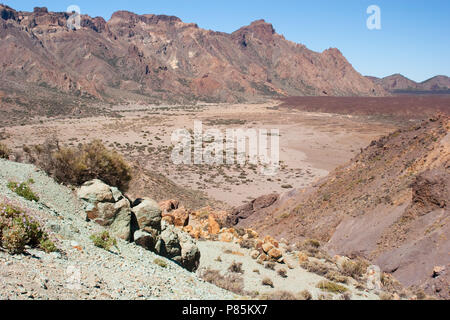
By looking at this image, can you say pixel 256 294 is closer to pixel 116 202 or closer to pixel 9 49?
pixel 116 202

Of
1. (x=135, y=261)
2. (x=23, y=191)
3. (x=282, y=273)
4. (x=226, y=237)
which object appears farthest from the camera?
(x=226, y=237)

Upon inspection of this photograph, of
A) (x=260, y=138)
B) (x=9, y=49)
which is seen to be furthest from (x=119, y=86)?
(x=260, y=138)

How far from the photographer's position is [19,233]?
513 centimetres

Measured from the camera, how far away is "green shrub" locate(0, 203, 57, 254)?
5.06 m

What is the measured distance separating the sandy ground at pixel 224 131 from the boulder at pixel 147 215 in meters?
7.62

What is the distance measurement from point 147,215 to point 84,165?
10.8 ft

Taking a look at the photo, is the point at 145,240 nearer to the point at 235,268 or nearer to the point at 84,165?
the point at 235,268

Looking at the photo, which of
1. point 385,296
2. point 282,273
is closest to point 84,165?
point 282,273

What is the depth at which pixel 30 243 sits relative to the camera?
5.51 meters

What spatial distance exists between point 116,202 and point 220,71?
189 m

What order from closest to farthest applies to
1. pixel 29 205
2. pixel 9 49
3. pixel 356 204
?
pixel 29 205 → pixel 356 204 → pixel 9 49
